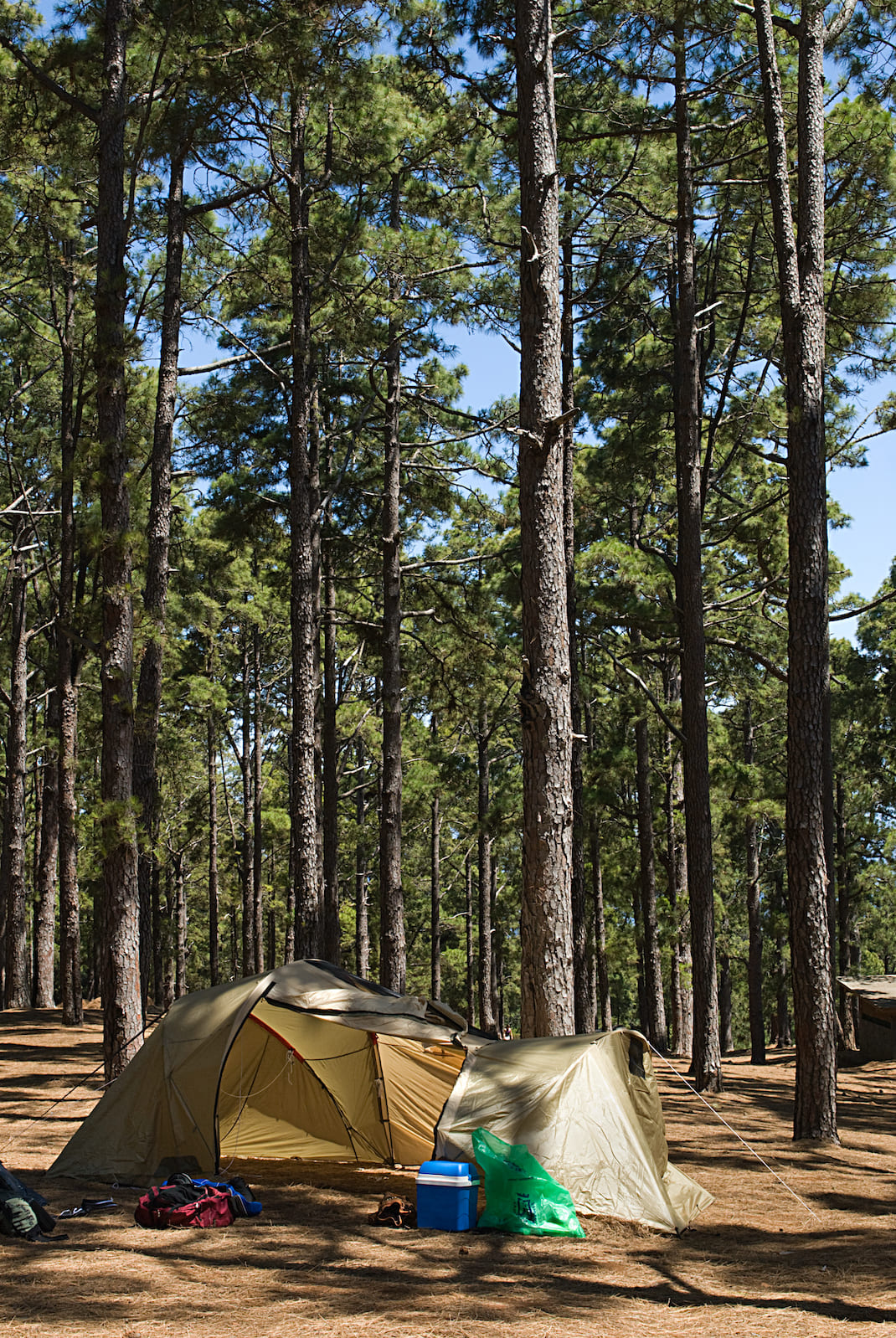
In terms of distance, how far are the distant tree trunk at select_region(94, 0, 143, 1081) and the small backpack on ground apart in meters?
2.96

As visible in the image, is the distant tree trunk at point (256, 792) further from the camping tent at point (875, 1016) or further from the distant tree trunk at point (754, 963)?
the camping tent at point (875, 1016)

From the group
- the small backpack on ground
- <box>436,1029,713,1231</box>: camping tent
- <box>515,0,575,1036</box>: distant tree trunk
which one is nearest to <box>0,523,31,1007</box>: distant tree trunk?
<box>515,0,575,1036</box>: distant tree trunk

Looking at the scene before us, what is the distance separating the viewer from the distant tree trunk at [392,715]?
14.6m

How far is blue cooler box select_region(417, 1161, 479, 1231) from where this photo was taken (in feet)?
19.5

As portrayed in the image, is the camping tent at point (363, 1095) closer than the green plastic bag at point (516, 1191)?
No

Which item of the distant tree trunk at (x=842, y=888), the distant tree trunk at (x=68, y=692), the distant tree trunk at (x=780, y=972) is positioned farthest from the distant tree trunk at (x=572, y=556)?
the distant tree trunk at (x=780, y=972)

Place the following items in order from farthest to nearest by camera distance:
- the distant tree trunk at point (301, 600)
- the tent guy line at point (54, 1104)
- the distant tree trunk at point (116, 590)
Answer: the distant tree trunk at point (301, 600), the distant tree trunk at point (116, 590), the tent guy line at point (54, 1104)

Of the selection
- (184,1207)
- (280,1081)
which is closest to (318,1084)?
(280,1081)

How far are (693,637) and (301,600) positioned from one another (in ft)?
15.2

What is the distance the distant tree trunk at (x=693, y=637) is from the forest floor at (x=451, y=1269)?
3.93 metres

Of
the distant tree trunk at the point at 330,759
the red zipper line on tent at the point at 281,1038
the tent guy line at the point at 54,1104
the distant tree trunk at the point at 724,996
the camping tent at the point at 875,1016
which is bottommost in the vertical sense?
the distant tree trunk at the point at 724,996

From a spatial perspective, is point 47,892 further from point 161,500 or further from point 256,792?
point 161,500

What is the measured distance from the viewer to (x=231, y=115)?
1182 centimetres

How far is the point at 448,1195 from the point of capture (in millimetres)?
5965
